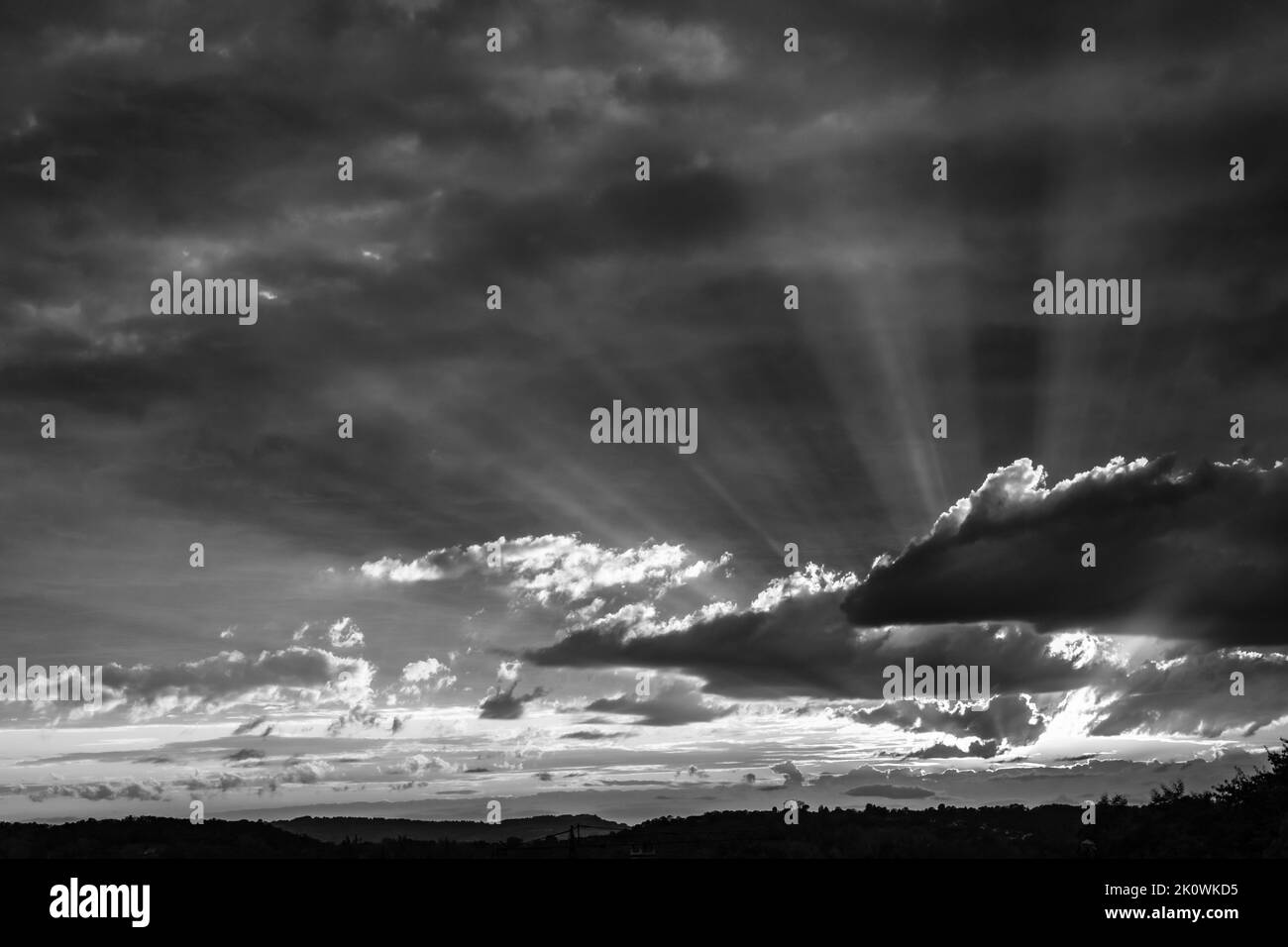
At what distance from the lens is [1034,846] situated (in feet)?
312
